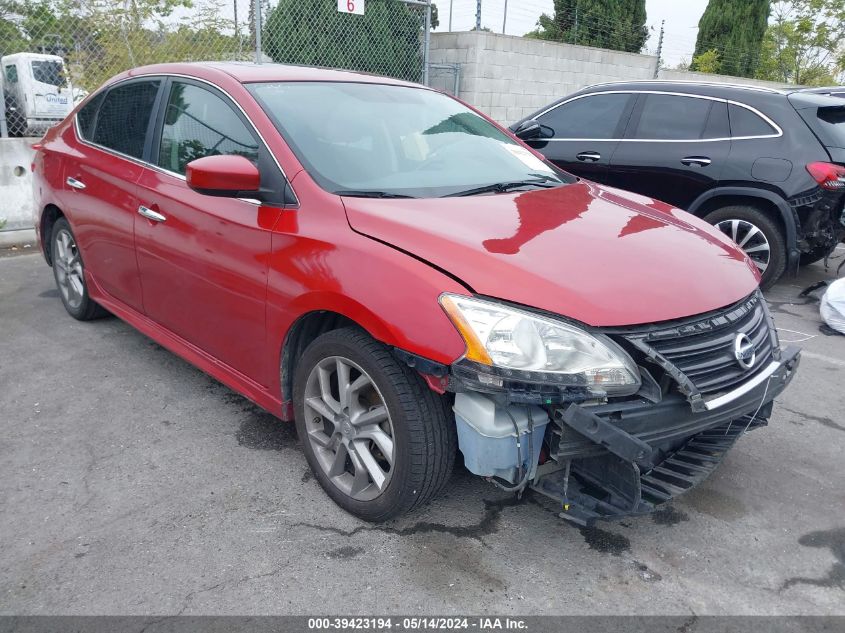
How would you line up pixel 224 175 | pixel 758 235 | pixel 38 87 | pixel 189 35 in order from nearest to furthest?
pixel 224 175 < pixel 758 235 < pixel 189 35 < pixel 38 87

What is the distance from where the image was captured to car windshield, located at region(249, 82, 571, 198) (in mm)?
2957

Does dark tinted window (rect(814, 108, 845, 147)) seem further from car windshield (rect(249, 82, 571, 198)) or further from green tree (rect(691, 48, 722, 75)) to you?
green tree (rect(691, 48, 722, 75))

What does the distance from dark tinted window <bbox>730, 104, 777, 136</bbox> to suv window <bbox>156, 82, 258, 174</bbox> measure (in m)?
4.52

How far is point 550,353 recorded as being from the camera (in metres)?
2.22

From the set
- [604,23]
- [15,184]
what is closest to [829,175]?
[15,184]

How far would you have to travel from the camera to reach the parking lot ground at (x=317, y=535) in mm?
2348

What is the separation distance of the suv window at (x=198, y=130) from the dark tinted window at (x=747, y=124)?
4517 mm

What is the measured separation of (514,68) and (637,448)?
11.2 m

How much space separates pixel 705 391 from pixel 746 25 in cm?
2389

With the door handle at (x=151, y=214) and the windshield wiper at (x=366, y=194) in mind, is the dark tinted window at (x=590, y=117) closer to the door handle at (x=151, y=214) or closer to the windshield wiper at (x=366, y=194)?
the windshield wiper at (x=366, y=194)

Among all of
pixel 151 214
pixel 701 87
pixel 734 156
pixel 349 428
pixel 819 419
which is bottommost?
pixel 819 419

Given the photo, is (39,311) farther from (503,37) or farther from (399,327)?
(503,37)

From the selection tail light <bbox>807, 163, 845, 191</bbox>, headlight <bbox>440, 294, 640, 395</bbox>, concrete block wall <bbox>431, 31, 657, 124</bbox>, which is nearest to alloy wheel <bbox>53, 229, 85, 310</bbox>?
headlight <bbox>440, 294, 640, 395</bbox>

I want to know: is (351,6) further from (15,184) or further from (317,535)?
(317,535)
